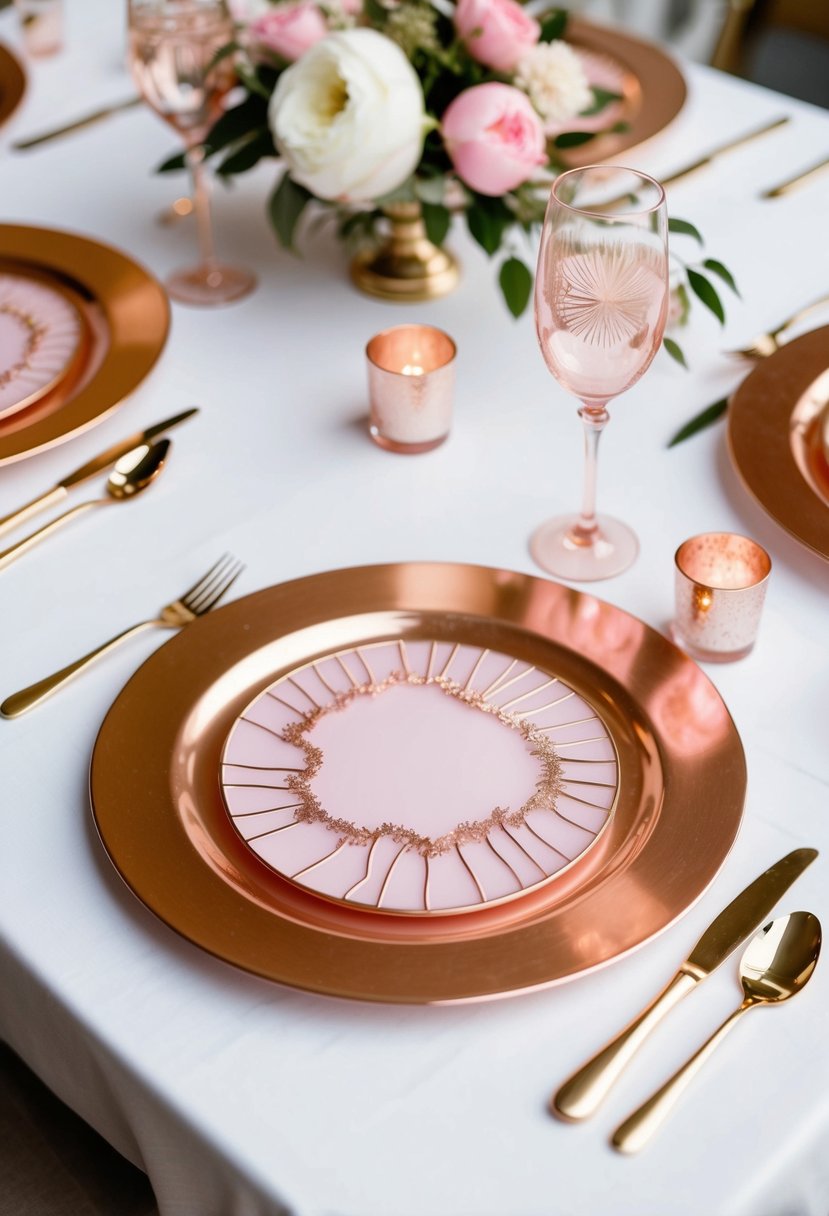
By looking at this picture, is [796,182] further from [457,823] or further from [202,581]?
[457,823]

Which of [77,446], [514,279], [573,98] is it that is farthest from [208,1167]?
[573,98]

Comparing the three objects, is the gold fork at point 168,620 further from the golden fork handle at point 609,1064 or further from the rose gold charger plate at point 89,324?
the golden fork handle at point 609,1064

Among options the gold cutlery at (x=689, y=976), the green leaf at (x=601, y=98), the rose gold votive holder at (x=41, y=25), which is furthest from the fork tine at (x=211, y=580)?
the rose gold votive holder at (x=41, y=25)

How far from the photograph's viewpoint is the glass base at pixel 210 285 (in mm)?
1313

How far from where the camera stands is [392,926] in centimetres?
73

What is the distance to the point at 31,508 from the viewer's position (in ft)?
3.46

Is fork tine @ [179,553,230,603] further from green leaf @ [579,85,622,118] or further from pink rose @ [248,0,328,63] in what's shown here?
green leaf @ [579,85,622,118]

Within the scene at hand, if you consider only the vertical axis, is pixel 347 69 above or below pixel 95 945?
above

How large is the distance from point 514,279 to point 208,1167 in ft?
2.70

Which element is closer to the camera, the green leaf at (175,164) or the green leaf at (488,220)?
the green leaf at (488,220)

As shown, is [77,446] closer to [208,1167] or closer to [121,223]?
[121,223]

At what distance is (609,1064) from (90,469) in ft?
2.20

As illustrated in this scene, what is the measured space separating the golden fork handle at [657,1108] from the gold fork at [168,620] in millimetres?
466

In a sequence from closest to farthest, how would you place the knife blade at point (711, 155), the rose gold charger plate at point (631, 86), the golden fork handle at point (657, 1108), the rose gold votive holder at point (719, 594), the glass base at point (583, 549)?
the golden fork handle at point (657, 1108) → the rose gold votive holder at point (719, 594) → the glass base at point (583, 549) → the knife blade at point (711, 155) → the rose gold charger plate at point (631, 86)
